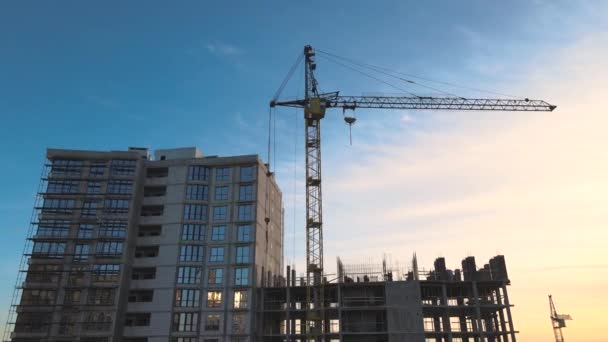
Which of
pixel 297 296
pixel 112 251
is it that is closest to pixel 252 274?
pixel 297 296

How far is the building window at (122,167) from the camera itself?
84.2m

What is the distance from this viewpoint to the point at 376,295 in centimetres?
7756

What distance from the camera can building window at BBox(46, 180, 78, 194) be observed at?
3243 inches

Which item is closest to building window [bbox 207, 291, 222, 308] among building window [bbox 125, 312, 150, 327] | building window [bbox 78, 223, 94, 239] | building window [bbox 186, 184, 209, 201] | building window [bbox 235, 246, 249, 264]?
building window [bbox 235, 246, 249, 264]

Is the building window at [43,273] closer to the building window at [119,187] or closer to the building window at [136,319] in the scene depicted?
the building window at [136,319]

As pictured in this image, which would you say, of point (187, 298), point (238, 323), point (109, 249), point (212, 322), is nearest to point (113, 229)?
point (109, 249)

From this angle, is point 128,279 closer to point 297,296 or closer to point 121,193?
point 121,193

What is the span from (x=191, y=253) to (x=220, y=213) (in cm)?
849

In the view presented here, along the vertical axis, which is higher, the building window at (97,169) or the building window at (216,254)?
the building window at (97,169)

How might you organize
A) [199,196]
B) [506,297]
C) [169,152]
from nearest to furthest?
[506,297] < [199,196] < [169,152]

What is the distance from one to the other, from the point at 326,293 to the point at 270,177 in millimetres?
26414

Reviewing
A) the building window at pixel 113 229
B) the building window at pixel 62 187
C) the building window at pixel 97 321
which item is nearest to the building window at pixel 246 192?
the building window at pixel 113 229

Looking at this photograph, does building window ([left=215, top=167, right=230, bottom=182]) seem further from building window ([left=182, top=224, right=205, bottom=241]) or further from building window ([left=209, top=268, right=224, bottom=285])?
building window ([left=209, top=268, right=224, bottom=285])

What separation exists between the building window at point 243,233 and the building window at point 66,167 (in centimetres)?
3102
